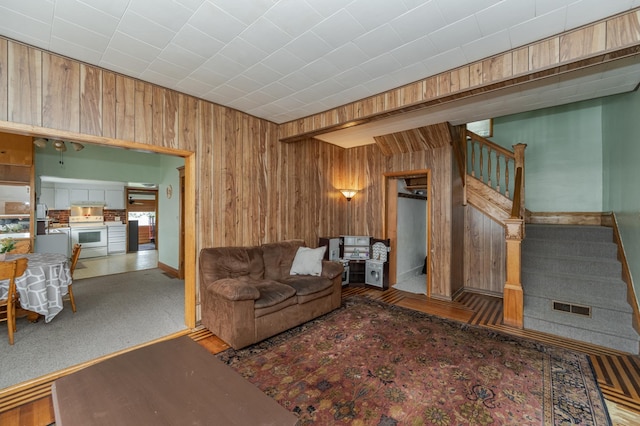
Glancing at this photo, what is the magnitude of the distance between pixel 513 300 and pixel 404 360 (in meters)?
1.84

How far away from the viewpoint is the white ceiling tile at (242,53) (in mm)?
2256

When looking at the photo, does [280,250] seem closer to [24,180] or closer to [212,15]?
[212,15]

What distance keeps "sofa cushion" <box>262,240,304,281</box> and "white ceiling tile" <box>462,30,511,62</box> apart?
316 centimetres

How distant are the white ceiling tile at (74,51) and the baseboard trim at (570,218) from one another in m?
6.70

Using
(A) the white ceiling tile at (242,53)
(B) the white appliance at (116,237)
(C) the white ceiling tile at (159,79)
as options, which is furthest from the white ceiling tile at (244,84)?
(B) the white appliance at (116,237)

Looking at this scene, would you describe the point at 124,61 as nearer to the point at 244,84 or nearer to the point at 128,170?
the point at 244,84

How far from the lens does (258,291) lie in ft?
9.31

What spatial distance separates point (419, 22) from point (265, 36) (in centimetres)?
121

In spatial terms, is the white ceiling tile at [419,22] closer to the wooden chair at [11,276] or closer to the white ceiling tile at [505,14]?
the white ceiling tile at [505,14]

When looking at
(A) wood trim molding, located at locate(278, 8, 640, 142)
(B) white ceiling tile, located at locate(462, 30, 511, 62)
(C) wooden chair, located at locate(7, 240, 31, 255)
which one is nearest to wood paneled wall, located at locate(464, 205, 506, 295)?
(A) wood trim molding, located at locate(278, 8, 640, 142)

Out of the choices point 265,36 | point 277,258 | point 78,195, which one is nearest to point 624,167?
point 265,36

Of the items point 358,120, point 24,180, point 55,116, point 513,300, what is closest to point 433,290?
point 513,300

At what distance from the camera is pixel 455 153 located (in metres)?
4.48

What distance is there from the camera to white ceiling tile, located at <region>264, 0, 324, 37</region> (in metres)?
1.81
